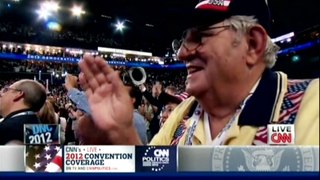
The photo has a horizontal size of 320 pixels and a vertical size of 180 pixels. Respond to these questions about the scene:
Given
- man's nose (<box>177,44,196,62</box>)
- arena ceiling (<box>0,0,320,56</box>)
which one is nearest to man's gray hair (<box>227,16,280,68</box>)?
man's nose (<box>177,44,196,62</box>)

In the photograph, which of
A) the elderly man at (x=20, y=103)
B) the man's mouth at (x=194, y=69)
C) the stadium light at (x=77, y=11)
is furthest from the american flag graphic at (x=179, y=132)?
the stadium light at (x=77, y=11)

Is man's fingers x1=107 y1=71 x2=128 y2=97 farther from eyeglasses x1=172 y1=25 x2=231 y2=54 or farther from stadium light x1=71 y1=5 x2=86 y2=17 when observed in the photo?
stadium light x1=71 y1=5 x2=86 y2=17

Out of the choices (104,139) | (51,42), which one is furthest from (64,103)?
(104,139)

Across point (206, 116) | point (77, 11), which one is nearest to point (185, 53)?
point (206, 116)

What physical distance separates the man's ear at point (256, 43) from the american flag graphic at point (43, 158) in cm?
59

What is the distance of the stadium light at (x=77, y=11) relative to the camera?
163 cm

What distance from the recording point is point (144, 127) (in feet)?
3.73

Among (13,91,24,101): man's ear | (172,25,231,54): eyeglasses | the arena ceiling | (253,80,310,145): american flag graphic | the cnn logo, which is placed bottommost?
the cnn logo

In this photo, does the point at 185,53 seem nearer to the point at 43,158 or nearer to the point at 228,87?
the point at 228,87

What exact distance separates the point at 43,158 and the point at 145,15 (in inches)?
28.7

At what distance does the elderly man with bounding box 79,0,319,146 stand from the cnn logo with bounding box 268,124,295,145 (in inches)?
0.5

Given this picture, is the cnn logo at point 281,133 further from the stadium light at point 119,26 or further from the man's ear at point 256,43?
the stadium light at point 119,26

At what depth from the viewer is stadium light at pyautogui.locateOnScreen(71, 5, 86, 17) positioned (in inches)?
64.3

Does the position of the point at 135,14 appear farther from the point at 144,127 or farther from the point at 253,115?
the point at 253,115
